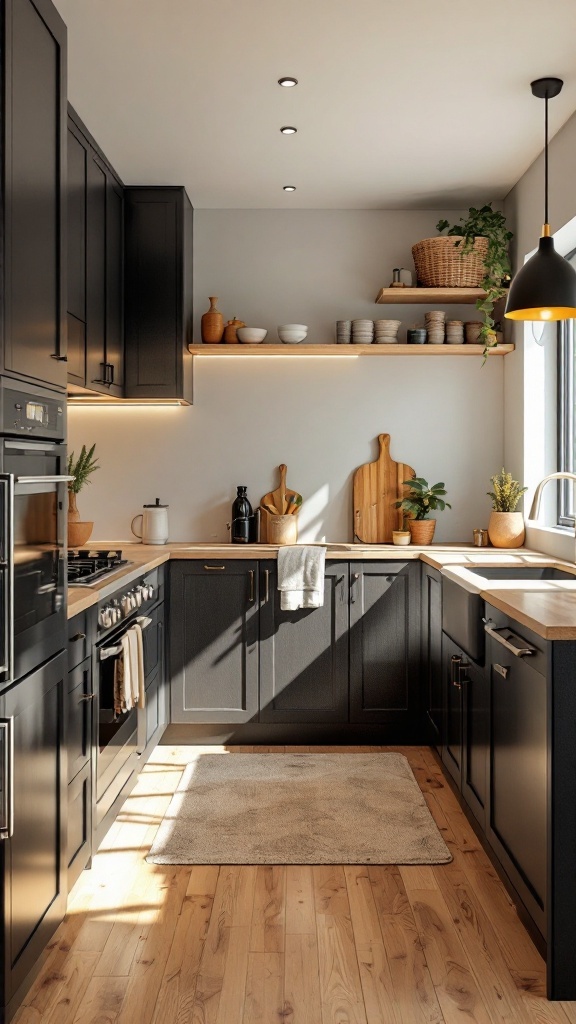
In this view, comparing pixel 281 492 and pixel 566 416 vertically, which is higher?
pixel 566 416

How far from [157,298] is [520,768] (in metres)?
2.90

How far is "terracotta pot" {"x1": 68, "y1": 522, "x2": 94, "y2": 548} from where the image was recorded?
161 inches

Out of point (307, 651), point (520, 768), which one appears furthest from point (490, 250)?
point (520, 768)

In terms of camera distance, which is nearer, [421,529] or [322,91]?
[322,91]

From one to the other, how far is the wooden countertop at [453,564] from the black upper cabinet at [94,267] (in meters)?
0.82

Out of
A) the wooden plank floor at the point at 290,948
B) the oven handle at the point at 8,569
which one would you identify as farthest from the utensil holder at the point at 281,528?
the oven handle at the point at 8,569

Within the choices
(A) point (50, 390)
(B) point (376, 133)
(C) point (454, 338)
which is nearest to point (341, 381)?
(C) point (454, 338)

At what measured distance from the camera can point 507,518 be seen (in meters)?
4.21

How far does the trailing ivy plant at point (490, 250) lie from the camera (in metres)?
4.15

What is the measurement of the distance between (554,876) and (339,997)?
62 centimetres

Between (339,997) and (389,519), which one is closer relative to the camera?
(339,997)

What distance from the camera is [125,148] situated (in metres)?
3.69

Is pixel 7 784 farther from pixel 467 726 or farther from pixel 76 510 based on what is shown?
pixel 76 510

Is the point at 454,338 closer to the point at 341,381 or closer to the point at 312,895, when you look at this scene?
the point at 341,381
